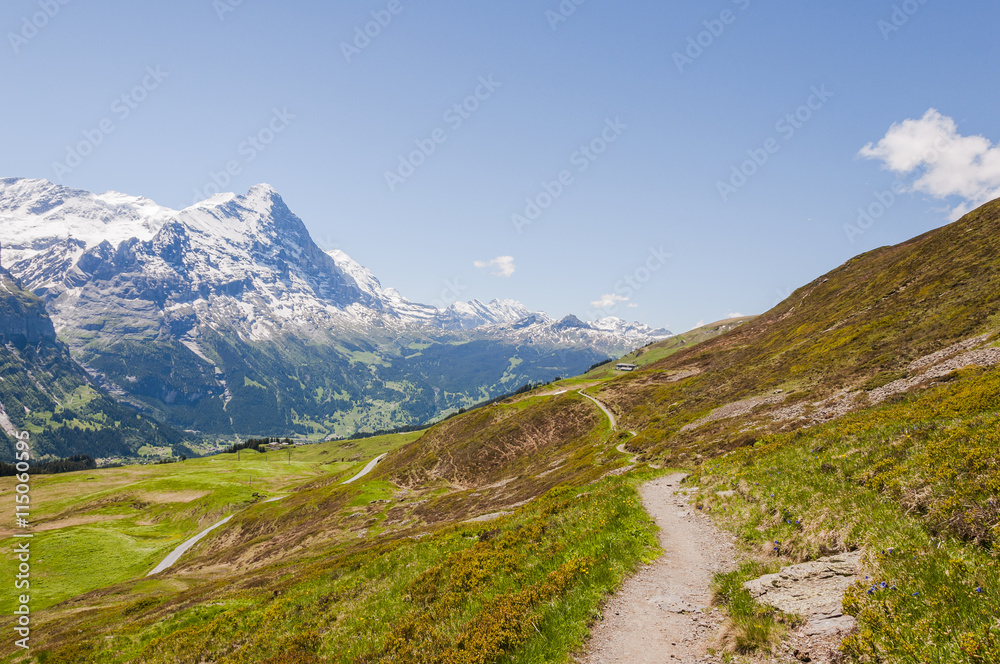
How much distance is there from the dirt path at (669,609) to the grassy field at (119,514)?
8442 centimetres

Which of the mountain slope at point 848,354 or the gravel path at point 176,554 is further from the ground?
the mountain slope at point 848,354

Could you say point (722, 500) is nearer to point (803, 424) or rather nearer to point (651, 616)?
point (651, 616)

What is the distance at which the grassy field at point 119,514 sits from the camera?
71125 mm

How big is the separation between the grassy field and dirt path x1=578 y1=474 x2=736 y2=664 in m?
84.4

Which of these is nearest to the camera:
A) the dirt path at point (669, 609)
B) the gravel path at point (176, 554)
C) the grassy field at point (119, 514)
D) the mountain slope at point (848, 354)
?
the dirt path at point (669, 609)

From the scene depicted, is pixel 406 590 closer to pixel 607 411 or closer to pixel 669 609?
pixel 669 609

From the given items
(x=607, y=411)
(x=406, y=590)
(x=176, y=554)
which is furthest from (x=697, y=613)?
(x=176, y=554)

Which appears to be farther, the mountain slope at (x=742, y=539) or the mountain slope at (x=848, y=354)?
the mountain slope at (x=848, y=354)

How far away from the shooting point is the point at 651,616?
41.4 feet

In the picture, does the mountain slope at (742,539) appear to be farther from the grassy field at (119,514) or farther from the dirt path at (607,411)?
the grassy field at (119,514)

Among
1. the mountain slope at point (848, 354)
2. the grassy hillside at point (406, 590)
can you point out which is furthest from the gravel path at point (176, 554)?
the mountain slope at point (848, 354)

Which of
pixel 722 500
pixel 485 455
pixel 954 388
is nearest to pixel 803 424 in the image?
pixel 954 388

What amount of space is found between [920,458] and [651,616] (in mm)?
11885

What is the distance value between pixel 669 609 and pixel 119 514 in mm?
165067
